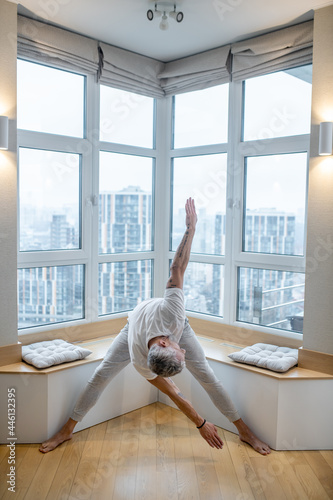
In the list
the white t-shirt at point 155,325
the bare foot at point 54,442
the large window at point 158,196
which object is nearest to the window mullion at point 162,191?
the large window at point 158,196

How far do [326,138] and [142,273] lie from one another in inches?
79.5

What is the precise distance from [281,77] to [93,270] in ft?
6.86

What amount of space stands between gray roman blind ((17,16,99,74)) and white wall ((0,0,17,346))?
231mm

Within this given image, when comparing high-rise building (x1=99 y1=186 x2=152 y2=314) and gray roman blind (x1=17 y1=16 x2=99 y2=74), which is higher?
gray roman blind (x1=17 y1=16 x2=99 y2=74)

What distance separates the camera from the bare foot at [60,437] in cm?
290

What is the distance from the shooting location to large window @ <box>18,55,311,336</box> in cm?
339

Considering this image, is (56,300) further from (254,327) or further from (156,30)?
(156,30)

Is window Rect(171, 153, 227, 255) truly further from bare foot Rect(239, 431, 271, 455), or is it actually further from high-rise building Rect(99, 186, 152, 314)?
bare foot Rect(239, 431, 271, 455)

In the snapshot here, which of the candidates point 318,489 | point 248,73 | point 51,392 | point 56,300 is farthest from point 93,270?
point 318,489

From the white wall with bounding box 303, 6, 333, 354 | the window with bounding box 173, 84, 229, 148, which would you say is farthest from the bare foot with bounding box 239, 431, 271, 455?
the window with bounding box 173, 84, 229, 148

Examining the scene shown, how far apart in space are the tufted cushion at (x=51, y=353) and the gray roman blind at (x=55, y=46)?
2058mm

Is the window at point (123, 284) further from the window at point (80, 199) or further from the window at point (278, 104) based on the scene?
the window at point (278, 104)

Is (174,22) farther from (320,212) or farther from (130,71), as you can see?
(320,212)

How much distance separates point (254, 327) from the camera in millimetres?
3631
